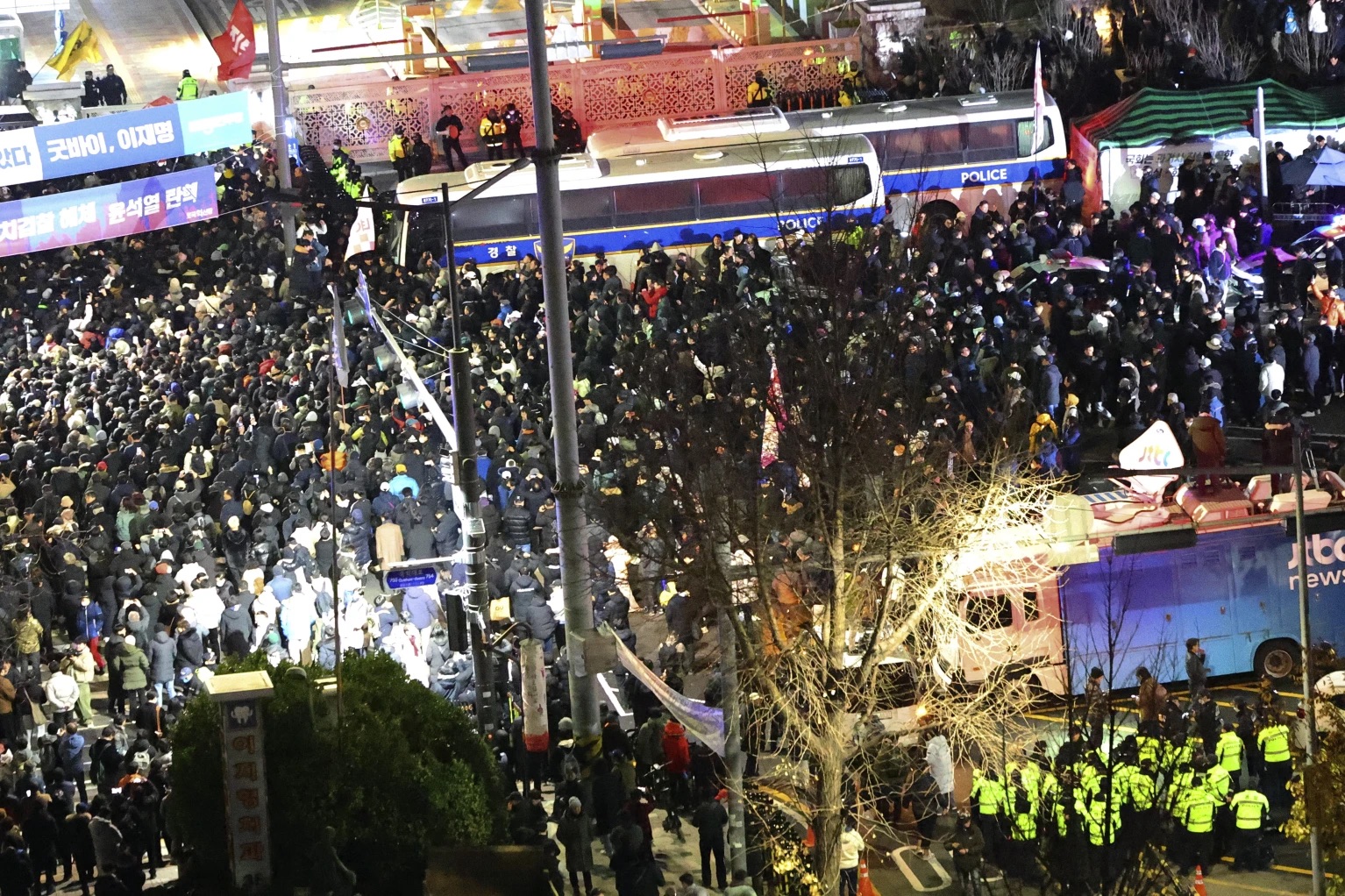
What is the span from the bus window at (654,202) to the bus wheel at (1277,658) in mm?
17048

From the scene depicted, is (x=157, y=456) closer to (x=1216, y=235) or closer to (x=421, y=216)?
(x=421, y=216)

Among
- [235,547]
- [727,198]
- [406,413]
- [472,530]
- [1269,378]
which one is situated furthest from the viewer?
[727,198]

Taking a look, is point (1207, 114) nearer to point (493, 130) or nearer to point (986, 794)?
point (493, 130)

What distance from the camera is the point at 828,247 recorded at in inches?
880

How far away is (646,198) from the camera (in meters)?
39.2

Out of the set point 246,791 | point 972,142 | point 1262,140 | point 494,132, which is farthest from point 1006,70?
point 246,791

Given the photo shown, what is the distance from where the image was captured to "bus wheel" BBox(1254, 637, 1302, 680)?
2481 cm

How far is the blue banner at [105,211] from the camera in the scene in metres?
32.2

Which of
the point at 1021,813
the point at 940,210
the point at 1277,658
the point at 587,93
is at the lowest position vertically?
the point at 1277,658

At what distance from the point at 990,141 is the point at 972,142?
335 millimetres

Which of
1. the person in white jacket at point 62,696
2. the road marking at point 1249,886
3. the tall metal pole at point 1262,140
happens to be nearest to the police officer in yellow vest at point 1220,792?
the road marking at point 1249,886

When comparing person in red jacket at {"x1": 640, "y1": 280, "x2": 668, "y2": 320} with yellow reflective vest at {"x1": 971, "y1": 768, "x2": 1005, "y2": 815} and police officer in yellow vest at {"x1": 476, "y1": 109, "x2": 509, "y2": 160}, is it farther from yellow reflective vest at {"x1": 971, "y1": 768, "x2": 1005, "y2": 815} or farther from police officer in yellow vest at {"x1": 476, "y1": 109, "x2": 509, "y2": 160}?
yellow reflective vest at {"x1": 971, "y1": 768, "x2": 1005, "y2": 815}

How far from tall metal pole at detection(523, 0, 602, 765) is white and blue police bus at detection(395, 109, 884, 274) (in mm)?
17834

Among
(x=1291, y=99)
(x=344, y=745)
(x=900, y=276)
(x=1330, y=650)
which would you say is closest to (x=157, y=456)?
(x=900, y=276)
